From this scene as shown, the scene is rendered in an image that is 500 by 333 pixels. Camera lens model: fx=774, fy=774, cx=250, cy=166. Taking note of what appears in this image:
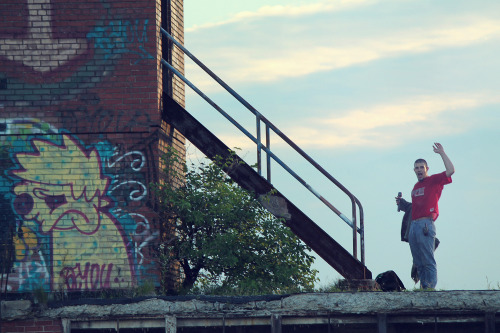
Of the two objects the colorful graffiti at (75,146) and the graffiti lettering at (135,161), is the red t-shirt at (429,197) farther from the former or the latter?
the graffiti lettering at (135,161)

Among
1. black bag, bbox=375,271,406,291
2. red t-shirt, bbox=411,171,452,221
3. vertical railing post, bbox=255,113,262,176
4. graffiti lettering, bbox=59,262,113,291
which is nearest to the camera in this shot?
black bag, bbox=375,271,406,291

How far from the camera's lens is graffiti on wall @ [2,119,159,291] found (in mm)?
11180

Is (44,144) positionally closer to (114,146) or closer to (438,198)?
(114,146)

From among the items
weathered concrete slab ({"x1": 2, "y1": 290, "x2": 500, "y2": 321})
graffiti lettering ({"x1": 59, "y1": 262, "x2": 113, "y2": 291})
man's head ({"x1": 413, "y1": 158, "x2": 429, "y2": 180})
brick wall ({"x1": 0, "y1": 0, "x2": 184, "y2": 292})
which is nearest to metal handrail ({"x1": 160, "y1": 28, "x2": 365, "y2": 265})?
brick wall ({"x1": 0, "y1": 0, "x2": 184, "y2": 292})

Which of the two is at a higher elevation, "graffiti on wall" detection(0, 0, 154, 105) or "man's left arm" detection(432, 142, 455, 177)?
"graffiti on wall" detection(0, 0, 154, 105)

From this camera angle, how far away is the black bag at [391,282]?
10.3 meters

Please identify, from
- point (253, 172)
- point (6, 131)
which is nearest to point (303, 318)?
point (253, 172)

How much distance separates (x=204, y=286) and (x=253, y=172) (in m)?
1.82

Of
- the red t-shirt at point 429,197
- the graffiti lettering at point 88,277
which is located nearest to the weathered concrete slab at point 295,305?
the graffiti lettering at point 88,277

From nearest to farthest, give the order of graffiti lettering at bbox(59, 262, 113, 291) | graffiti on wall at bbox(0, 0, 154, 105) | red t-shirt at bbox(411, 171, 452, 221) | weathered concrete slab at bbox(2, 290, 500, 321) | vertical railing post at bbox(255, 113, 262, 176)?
weathered concrete slab at bbox(2, 290, 500, 321), red t-shirt at bbox(411, 171, 452, 221), graffiti lettering at bbox(59, 262, 113, 291), vertical railing post at bbox(255, 113, 262, 176), graffiti on wall at bbox(0, 0, 154, 105)

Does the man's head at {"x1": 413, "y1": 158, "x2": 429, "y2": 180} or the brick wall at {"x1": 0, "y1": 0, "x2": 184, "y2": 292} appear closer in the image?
the man's head at {"x1": 413, "y1": 158, "x2": 429, "y2": 180}

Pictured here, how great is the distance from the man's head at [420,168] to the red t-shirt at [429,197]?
0.31 ft

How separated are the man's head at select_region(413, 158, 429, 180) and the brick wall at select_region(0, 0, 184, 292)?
377cm

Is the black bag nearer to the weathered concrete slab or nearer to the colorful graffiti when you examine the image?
the weathered concrete slab
